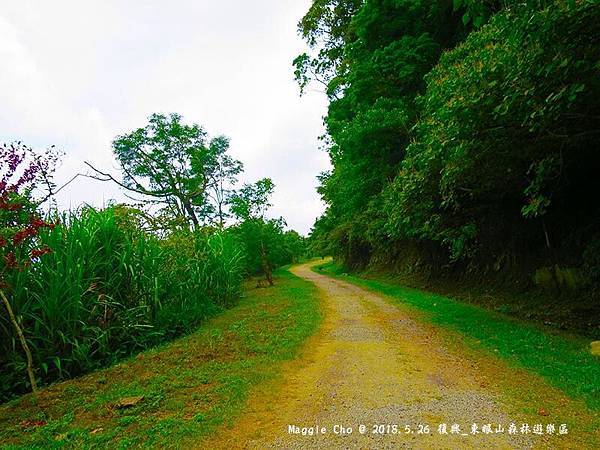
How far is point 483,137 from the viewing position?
521 cm

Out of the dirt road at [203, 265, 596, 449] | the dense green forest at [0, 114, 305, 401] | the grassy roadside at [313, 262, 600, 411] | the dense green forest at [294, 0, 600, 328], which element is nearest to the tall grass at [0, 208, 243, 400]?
the dense green forest at [0, 114, 305, 401]

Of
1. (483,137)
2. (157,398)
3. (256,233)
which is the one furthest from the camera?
(256,233)

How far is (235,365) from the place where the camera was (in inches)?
190

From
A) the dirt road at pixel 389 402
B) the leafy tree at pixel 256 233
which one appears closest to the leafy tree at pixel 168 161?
the leafy tree at pixel 256 233

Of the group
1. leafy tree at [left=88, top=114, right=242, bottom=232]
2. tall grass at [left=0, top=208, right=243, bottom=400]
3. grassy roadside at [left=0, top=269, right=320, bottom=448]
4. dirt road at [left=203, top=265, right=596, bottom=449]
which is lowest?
dirt road at [left=203, top=265, right=596, bottom=449]

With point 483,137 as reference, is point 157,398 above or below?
below

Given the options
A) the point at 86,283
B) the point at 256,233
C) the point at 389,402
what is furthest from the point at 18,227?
the point at 256,233

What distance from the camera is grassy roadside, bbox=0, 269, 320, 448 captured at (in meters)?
3.05

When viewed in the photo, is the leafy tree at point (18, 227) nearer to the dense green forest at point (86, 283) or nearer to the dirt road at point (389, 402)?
the dense green forest at point (86, 283)

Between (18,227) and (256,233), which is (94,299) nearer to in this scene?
(18,227)

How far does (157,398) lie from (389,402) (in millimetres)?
2532

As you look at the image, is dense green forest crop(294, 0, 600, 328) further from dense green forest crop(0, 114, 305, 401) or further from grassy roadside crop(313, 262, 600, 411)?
dense green forest crop(0, 114, 305, 401)

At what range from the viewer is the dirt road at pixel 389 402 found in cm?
282

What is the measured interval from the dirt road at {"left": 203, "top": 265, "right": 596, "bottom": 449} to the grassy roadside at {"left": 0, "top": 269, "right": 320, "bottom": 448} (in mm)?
329
